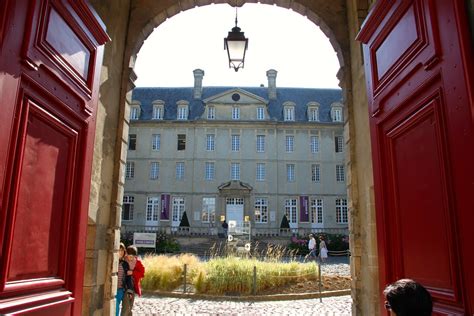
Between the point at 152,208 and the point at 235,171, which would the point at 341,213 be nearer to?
the point at 235,171

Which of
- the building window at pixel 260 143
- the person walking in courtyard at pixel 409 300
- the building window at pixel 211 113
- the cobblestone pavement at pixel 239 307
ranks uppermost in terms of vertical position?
the building window at pixel 211 113

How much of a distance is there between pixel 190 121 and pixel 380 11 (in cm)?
3033

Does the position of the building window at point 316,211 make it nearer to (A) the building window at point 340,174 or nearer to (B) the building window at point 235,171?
(A) the building window at point 340,174

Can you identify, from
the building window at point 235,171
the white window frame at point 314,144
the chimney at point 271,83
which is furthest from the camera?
the chimney at point 271,83

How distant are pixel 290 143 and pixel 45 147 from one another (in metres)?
30.9

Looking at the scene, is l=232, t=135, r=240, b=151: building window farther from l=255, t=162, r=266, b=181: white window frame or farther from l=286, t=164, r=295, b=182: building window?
l=286, t=164, r=295, b=182: building window

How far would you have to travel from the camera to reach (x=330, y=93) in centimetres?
3634

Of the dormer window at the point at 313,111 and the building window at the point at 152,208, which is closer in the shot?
the building window at the point at 152,208

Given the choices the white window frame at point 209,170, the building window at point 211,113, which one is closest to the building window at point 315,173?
the white window frame at point 209,170

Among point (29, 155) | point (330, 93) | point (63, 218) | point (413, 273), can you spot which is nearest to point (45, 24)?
point (29, 155)

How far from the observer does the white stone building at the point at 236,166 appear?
103 ft

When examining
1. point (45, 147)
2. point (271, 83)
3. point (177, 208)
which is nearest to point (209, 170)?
point (177, 208)

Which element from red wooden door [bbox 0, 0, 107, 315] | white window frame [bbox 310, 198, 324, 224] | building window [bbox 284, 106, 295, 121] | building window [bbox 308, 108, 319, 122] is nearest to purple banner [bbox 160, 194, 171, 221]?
white window frame [bbox 310, 198, 324, 224]

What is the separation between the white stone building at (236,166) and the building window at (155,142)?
24 mm
